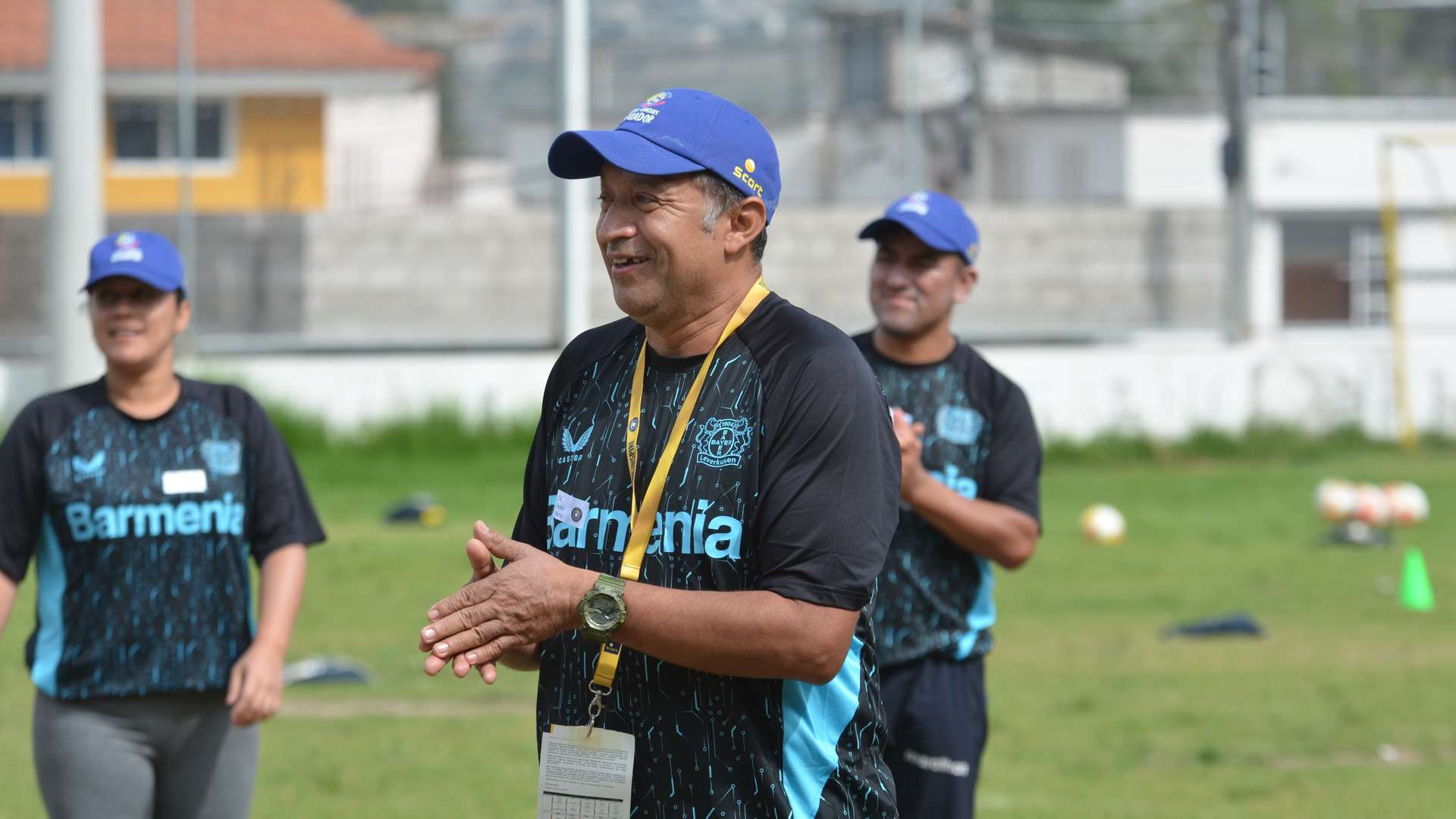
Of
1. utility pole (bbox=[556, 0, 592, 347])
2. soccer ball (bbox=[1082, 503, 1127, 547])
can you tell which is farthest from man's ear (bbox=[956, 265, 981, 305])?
utility pole (bbox=[556, 0, 592, 347])

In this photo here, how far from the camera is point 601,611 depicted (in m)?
2.76

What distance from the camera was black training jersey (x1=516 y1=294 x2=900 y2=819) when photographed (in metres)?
2.85

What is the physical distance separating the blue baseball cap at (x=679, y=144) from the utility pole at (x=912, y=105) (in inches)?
804

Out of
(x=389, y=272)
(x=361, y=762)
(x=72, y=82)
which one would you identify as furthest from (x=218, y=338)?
(x=361, y=762)

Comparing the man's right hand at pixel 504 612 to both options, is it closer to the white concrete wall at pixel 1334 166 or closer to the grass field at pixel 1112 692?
the grass field at pixel 1112 692

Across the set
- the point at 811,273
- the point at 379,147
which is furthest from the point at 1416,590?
the point at 379,147

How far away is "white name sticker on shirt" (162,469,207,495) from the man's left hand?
2.09 metres

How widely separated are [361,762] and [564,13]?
9045 mm

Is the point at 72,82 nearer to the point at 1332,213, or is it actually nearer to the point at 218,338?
the point at 218,338

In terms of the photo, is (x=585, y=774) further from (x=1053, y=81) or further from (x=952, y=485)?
(x=1053, y=81)

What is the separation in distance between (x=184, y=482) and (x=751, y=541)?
2.29 m

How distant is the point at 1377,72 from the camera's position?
33.3m

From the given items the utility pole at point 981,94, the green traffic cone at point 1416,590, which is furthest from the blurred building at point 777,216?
the green traffic cone at point 1416,590

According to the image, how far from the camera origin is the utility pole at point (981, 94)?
2562 centimetres
